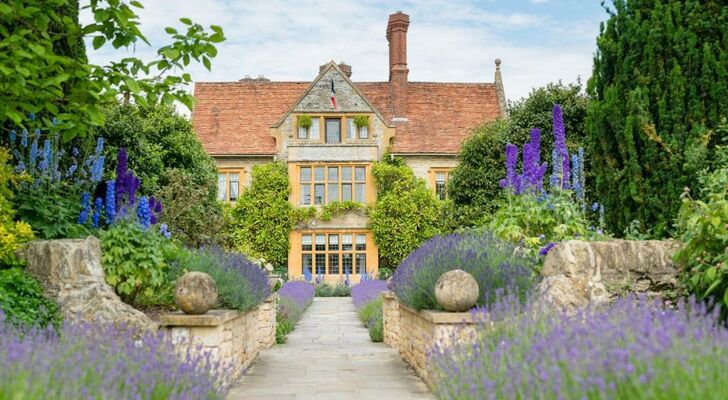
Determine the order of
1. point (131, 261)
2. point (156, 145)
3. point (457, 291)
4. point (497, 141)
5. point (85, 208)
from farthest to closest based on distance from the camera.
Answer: point (497, 141) → point (156, 145) → point (85, 208) → point (131, 261) → point (457, 291)

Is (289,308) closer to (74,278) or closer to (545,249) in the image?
(74,278)

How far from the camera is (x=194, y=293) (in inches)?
265

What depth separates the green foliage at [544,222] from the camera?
27.1 ft

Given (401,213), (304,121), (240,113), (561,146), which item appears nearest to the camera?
(561,146)

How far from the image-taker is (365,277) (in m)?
28.7

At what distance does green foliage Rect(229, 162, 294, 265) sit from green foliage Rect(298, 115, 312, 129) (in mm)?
1847

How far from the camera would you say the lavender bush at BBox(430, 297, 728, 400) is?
302 cm

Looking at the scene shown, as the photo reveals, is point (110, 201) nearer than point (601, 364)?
No

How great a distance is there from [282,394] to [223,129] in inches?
973

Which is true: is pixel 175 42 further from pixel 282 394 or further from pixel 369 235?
pixel 369 235

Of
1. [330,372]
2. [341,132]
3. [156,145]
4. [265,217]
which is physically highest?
[341,132]

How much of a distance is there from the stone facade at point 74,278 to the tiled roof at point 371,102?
22849 millimetres

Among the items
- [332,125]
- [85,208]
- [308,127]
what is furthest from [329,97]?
[85,208]

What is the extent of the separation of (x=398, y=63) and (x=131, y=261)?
24818mm
